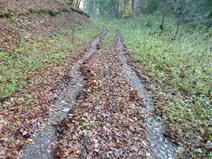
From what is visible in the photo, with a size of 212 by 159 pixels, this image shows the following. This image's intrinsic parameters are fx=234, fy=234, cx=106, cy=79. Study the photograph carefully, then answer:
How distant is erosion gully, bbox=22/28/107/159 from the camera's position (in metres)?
6.04

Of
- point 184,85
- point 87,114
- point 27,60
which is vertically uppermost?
point 27,60

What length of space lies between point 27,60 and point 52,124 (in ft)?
20.0

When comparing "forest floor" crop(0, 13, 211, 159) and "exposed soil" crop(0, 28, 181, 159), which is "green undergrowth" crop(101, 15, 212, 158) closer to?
"forest floor" crop(0, 13, 211, 159)

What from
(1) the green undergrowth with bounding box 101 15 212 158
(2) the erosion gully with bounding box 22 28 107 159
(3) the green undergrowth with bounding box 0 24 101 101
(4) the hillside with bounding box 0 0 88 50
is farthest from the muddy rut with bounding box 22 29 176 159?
(4) the hillside with bounding box 0 0 88 50

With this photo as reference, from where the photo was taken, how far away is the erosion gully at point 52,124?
19.8ft

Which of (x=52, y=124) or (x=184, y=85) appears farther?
(x=184, y=85)

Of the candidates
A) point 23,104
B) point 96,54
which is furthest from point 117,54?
point 23,104

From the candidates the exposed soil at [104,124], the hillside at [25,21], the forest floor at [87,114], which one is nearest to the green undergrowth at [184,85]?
the forest floor at [87,114]

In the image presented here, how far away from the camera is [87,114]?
7891 millimetres

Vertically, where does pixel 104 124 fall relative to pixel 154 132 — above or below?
above

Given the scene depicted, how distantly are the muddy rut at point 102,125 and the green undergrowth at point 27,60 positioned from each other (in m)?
2.00

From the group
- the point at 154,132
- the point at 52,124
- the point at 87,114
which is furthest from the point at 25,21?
the point at 154,132

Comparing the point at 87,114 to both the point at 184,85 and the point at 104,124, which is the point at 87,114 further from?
the point at 184,85

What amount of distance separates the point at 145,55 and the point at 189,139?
9612mm
